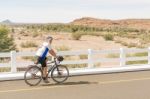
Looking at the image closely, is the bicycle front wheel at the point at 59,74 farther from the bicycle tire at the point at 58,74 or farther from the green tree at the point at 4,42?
the green tree at the point at 4,42

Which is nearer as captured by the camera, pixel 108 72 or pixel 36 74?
pixel 36 74

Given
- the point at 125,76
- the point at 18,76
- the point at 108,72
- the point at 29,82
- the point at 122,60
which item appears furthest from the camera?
the point at 122,60

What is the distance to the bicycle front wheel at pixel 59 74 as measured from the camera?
49.5 ft

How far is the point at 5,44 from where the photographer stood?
35.4 m

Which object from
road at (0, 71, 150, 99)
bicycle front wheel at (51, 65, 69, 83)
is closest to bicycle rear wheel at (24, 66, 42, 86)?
road at (0, 71, 150, 99)

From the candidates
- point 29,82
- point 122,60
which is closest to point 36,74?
point 29,82

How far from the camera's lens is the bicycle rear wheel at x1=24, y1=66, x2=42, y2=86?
14523mm

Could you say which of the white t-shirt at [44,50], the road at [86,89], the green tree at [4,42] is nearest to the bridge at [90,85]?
the road at [86,89]

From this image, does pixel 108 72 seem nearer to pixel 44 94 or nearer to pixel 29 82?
pixel 29 82

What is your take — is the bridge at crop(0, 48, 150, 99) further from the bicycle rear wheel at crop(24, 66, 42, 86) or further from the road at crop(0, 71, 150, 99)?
the bicycle rear wheel at crop(24, 66, 42, 86)

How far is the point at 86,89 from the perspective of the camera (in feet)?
44.5

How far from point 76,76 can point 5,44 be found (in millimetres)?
18893

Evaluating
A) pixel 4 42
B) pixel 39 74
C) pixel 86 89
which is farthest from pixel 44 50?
pixel 4 42

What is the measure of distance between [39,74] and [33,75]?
0.27m
